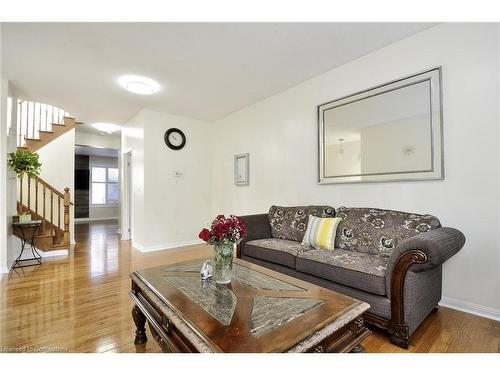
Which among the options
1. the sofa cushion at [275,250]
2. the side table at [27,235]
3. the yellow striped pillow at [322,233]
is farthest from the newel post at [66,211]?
the yellow striped pillow at [322,233]

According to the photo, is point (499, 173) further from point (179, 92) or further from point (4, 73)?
point (4, 73)

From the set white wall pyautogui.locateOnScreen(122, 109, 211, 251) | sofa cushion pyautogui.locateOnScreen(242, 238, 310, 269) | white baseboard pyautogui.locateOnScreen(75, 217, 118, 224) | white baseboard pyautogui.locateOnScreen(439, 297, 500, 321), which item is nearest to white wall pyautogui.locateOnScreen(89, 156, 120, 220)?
white baseboard pyautogui.locateOnScreen(75, 217, 118, 224)

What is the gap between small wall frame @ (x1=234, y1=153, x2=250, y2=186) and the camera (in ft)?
14.0

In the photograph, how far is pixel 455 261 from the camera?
206 cm

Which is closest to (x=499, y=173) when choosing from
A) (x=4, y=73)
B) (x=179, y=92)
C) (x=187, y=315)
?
(x=187, y=315)

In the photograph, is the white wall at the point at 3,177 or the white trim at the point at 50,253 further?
the white trim at the point at 50,253

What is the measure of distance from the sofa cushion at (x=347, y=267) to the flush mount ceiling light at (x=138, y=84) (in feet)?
9.63

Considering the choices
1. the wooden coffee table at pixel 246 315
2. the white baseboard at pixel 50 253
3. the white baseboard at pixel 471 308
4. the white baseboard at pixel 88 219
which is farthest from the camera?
the white baseboard at pixel 88 219

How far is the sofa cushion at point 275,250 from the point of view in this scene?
7.56ft

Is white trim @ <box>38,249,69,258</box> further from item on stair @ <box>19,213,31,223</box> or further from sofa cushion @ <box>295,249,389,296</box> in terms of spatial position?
sofa cushion @ <box>295,249,389,296</box>

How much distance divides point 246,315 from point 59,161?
5556 millimetres

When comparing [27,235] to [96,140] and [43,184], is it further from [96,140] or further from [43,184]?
[96,140]

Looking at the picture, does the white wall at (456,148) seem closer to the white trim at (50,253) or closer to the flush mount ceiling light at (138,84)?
the flush mount ceiling light at (138,84)

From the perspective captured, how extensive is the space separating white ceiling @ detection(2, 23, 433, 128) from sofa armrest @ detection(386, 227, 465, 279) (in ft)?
Result: 6.26
